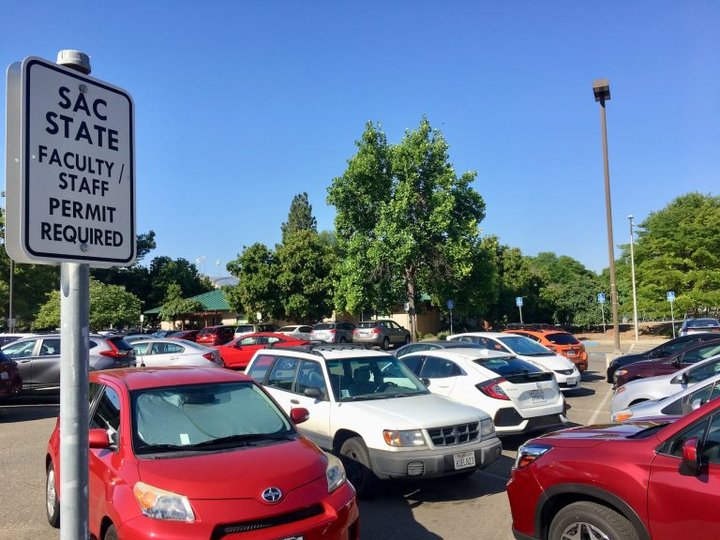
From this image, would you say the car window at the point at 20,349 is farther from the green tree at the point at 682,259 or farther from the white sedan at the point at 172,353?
the green tree at the point at 682,259

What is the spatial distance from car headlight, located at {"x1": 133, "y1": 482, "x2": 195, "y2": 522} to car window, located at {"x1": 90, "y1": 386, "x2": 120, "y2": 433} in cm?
96

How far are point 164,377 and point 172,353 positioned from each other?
1334 cm

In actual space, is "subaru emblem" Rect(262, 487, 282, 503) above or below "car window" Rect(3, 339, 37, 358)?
below

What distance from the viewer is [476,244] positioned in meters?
36.0

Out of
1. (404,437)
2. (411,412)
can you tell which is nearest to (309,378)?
(411,412)

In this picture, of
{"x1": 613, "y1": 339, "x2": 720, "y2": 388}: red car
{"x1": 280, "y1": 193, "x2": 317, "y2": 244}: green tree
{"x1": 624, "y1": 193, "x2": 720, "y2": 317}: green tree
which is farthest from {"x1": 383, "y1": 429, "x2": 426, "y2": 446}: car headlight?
{"x1": 280, "y1": 193, "x2": 317, "y2": 244}: green tree

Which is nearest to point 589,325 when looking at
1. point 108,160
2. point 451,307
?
point 451,307

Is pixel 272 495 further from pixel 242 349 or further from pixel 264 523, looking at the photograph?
pixel 242 349

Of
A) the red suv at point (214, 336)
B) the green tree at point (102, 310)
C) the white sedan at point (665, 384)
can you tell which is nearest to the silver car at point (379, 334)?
the red suv at point (214, 336)

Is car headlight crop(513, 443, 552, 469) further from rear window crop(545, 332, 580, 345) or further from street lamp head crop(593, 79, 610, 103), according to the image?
street lamp head crop(593, 79, 610, 103)

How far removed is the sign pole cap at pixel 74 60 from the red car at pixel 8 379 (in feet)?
39.0

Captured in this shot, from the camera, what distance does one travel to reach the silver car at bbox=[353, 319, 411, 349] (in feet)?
117

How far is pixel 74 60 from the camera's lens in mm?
2375

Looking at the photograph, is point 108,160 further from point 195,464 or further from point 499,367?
point 499,367
